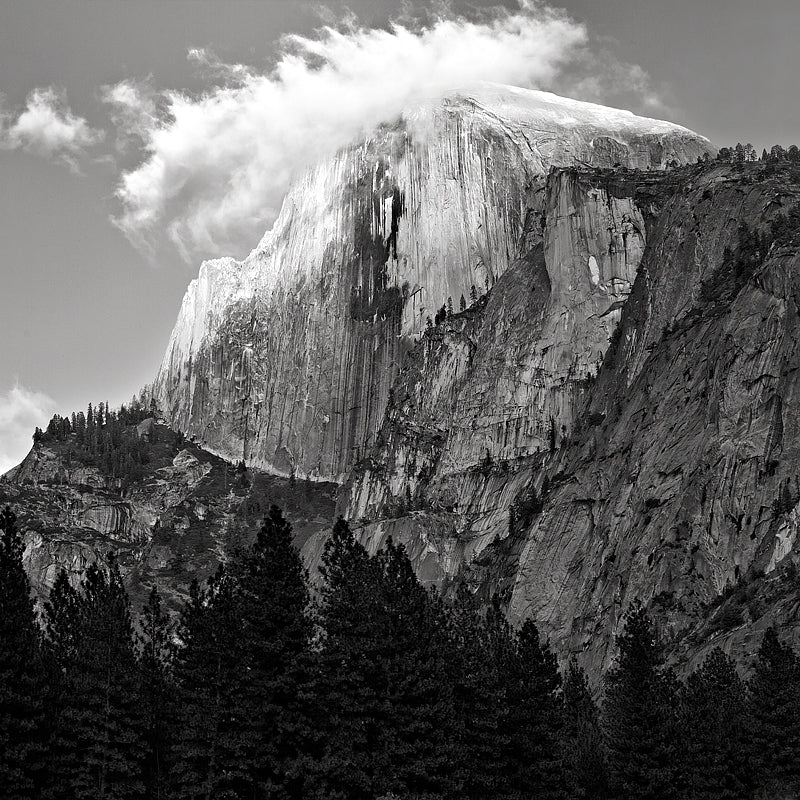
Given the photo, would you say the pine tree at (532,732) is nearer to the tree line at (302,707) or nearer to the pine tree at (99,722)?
the tree line at (302,707)

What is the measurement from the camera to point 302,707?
5894cm

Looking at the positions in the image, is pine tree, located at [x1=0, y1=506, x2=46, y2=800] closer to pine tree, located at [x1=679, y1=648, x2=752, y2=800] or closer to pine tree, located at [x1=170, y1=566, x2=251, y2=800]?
pine tree, located at [x1=170, y1=566, x2=251, y2=800]

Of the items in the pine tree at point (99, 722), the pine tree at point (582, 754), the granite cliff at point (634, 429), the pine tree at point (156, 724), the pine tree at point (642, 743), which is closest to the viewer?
the pine tree at point (99, 722)

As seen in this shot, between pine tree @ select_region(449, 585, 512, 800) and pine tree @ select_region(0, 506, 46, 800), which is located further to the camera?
pine tree @ select_region(449, 585, 512, 800)

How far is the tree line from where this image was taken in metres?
57.7

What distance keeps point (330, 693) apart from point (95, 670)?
475 inches

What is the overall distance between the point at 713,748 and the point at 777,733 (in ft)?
15.2

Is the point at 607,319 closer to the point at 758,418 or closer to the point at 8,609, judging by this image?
the point at 758,418

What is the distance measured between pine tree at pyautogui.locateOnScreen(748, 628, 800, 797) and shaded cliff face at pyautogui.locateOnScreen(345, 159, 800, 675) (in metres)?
20.2

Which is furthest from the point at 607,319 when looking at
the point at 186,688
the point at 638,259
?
the point at 186,688

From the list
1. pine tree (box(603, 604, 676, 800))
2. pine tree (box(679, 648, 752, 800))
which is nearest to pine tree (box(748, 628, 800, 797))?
pine tree (box(679, 648, 752, 800))

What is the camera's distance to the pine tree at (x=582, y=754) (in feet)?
247

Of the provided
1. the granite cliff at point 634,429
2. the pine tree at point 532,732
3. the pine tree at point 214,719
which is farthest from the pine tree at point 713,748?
the pine tree at point 214,719

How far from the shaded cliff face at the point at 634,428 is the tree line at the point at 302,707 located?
3030 centimetres
